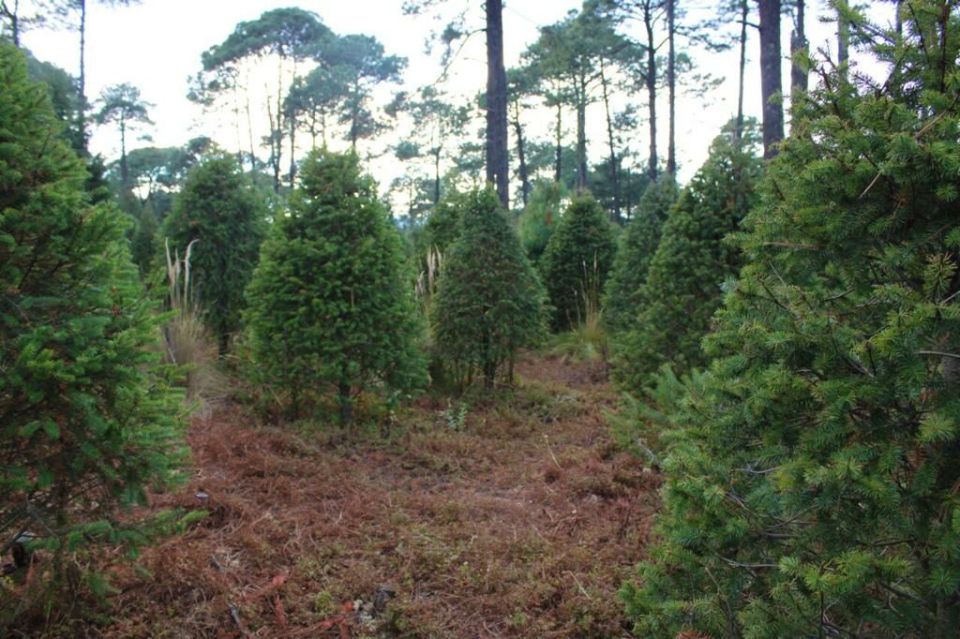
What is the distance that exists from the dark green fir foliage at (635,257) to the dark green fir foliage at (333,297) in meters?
2.76

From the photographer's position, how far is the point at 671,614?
178cm

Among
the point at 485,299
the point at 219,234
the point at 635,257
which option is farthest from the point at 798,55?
the point at 219,234

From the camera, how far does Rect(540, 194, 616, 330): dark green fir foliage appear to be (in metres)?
9.55

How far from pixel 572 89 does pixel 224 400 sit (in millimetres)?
25830

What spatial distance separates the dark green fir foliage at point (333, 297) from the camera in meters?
4.86

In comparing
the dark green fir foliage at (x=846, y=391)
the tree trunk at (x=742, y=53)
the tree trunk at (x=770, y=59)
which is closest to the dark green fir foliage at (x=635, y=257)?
the tree trunk at (x=770, y=59)

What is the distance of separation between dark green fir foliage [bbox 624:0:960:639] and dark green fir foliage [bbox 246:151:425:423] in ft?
11.1

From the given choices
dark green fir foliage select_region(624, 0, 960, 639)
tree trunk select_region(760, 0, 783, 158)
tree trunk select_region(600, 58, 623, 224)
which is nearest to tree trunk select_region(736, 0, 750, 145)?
tree trunk select_region(600, 58, 623, 224)

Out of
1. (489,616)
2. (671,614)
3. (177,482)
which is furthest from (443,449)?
(671,614)

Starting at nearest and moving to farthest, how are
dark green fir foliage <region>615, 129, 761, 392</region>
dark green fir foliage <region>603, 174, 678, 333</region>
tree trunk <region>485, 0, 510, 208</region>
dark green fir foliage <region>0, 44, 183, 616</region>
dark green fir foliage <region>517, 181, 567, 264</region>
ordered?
1. dark green fir foliage <region>0, 44, 183, 616</region>
2. dark green fir foliage <region>615, 129, 761, 392</region>
3. dark green fir foliage <region>603, 174, 678, 333</region>
4. tree trunk <region>485, 0, 510, 208</region>
5. dark green fir foliage <region>517, 181, 567, 264</region>

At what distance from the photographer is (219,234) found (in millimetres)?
6758

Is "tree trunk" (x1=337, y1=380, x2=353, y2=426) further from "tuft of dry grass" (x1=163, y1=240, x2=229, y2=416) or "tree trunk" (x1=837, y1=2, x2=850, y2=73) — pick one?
"tree trunk" (x1=837, y1=2, x2=850, y2=73)

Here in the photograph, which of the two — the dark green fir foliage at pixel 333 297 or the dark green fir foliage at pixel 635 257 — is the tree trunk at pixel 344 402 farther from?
the dark green fir foliage at pixel 635 257

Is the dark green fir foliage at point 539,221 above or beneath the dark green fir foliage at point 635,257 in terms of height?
above
